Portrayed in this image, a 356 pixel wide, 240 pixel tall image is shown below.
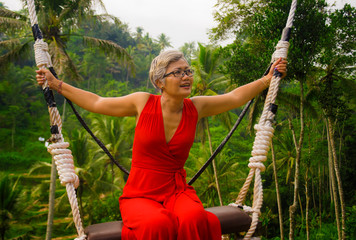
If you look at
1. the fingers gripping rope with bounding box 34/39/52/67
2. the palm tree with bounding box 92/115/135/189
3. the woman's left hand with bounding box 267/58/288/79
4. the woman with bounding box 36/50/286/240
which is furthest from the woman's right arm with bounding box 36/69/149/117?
the palm tree with bounding box 92/115/135/189

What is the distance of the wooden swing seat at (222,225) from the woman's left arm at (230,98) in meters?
0.54

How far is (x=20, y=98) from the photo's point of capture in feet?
Answer: 85.3

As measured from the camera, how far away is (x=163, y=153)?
5.17 ft

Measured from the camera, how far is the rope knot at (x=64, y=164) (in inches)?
61.7

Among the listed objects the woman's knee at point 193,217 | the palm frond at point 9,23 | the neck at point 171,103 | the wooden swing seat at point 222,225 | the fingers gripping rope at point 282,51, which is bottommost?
the wooden swing seat at point 222,225

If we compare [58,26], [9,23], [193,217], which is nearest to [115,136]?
[58,26]

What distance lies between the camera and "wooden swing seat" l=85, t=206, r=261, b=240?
137 centimetres

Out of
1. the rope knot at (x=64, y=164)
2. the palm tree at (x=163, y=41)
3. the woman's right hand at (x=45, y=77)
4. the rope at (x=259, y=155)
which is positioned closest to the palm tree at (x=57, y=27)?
the woman's right hand at (x=45, y=77)

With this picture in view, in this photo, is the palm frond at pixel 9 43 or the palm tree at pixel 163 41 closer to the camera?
the palm frond at pixel 9 43

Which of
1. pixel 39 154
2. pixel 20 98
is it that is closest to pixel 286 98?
pixel 39 154

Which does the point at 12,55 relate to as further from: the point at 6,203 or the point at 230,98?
the point at 230,98

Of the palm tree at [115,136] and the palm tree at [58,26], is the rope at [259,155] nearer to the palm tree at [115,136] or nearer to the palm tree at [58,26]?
the palm tree at [58,26]

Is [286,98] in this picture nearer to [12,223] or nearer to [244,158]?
[244,158]

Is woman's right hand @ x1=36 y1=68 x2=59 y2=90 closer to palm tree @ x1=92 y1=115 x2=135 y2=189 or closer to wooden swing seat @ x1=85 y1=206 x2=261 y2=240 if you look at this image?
wooden swing seat @ x1=85 y1=206 x2=261 y2=240
